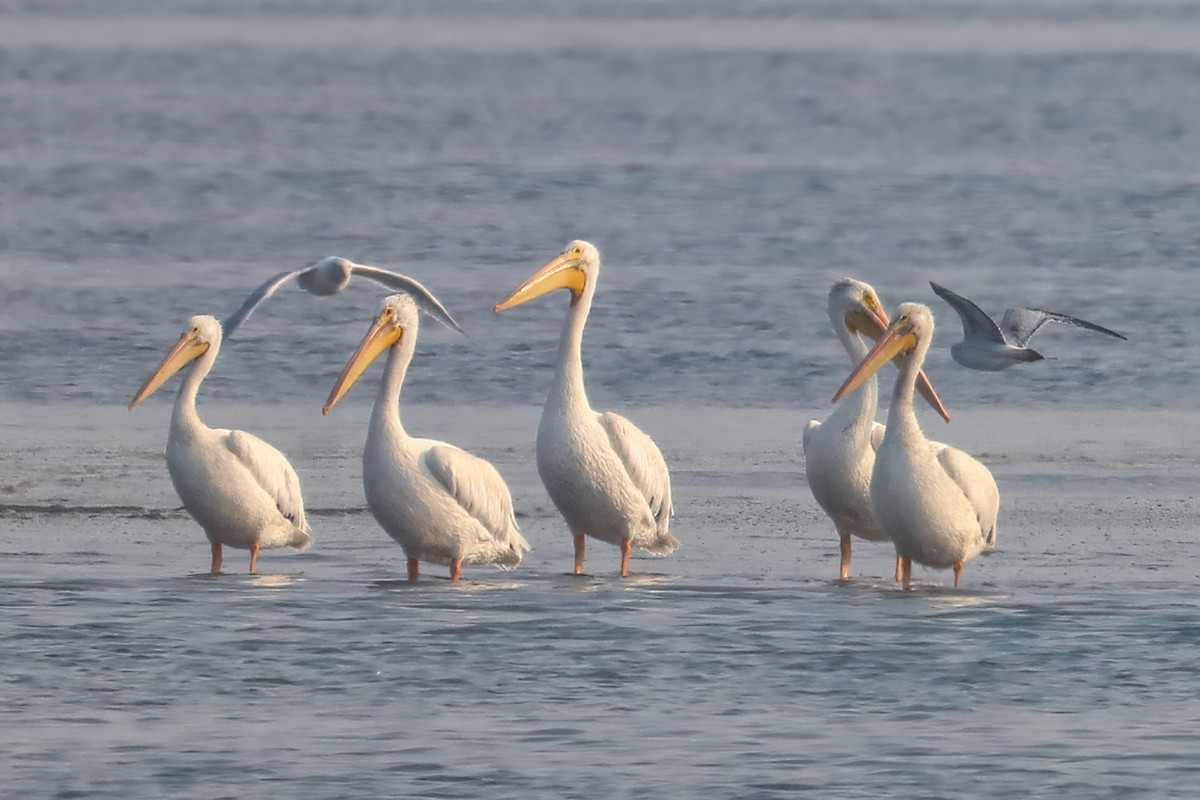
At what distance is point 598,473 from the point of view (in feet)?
28.4

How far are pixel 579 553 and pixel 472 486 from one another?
0.54 meters

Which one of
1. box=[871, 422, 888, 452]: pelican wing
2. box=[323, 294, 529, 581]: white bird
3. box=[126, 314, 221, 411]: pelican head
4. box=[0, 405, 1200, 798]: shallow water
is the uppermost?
box=[126, 314, 221, 411]: pelican head

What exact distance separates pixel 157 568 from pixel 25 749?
2.42m

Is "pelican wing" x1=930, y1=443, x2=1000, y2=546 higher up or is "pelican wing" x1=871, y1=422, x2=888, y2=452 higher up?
"pelican wing" x1=871, y1=422, x2=888, y2=452

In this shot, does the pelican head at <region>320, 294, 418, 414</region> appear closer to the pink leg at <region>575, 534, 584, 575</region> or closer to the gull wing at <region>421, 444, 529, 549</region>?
the gull wing at <region>421, 444, 529, 549</region>

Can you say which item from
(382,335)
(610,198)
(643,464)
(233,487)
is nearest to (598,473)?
(643,464)

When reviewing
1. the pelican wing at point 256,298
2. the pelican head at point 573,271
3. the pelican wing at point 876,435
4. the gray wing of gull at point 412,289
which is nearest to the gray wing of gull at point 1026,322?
the pelican wing at point 876,435

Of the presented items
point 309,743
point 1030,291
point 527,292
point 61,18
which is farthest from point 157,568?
point 61,18

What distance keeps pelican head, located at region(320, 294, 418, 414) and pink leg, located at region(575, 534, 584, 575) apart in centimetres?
94

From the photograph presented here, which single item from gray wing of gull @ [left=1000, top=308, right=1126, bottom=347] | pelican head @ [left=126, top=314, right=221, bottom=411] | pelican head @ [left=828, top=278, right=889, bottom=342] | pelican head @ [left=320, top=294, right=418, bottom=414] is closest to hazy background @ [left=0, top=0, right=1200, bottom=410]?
gray wing of gull @ [left=1000, top=308, right=1126, bottom=347]

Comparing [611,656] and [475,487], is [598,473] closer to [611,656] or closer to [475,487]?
[475,487]

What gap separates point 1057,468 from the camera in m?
10.3

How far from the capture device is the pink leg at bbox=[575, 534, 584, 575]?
8.78 meters

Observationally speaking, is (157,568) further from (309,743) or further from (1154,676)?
(1154,676)
